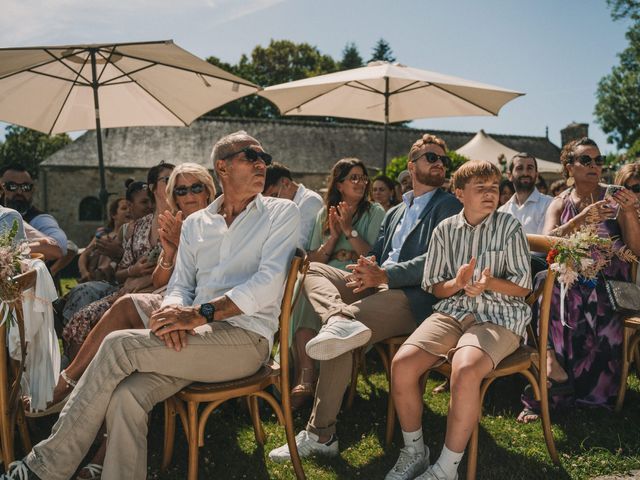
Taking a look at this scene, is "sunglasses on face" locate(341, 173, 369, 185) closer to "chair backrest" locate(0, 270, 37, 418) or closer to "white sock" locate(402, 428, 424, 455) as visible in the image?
"white sock" locate(402, 428, 424, 455)

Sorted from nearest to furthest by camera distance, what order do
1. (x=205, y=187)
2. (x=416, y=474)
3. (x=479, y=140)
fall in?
(x=416, y=474), (x=205, y=187), (x=479, y=140)

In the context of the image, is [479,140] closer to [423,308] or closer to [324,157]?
[324,157]

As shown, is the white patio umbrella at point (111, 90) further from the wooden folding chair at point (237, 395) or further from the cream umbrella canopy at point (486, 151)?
the cream umbrella canopy at point (486, 151)

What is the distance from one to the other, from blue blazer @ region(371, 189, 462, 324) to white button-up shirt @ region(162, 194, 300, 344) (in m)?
0.98

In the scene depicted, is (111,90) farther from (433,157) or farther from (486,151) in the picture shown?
(486,151)

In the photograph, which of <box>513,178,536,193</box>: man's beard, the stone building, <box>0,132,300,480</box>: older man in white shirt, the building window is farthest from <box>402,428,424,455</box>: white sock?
the building window

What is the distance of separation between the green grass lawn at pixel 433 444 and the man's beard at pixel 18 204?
224 cm

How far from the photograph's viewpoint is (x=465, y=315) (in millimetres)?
3492

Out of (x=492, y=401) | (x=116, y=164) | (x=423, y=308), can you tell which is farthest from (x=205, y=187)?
(x=116, y=164)

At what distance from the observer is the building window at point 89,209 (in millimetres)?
27277

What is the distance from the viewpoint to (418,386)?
3295 mm

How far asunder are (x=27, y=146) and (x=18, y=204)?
45.3 m

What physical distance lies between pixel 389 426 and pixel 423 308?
2.66 feet

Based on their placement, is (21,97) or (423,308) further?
(21,97)
